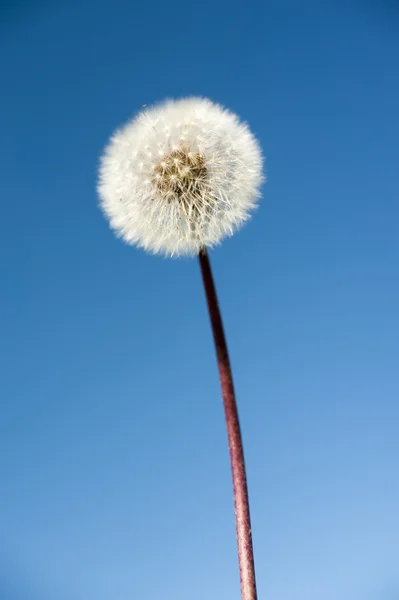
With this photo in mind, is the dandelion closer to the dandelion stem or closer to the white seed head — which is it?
the white seed head

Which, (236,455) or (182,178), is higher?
(182,178)

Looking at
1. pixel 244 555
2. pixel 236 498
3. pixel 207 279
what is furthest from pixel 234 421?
pixel 207 279

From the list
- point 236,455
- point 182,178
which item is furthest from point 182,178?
point 236,455

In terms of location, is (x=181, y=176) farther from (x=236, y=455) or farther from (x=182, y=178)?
(x=236, y=455)

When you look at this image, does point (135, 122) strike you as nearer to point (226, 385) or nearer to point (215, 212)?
point (215, 212)

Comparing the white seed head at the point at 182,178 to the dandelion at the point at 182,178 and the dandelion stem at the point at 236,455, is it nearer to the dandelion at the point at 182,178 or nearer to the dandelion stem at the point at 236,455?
the dandelion at the point at 182,178

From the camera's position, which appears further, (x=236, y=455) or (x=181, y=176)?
(x=181, y=176)

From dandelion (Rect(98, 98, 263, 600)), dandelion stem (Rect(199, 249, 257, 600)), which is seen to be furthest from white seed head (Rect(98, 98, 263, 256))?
dandelion stem (Rect(199, 249, 257, 600))
